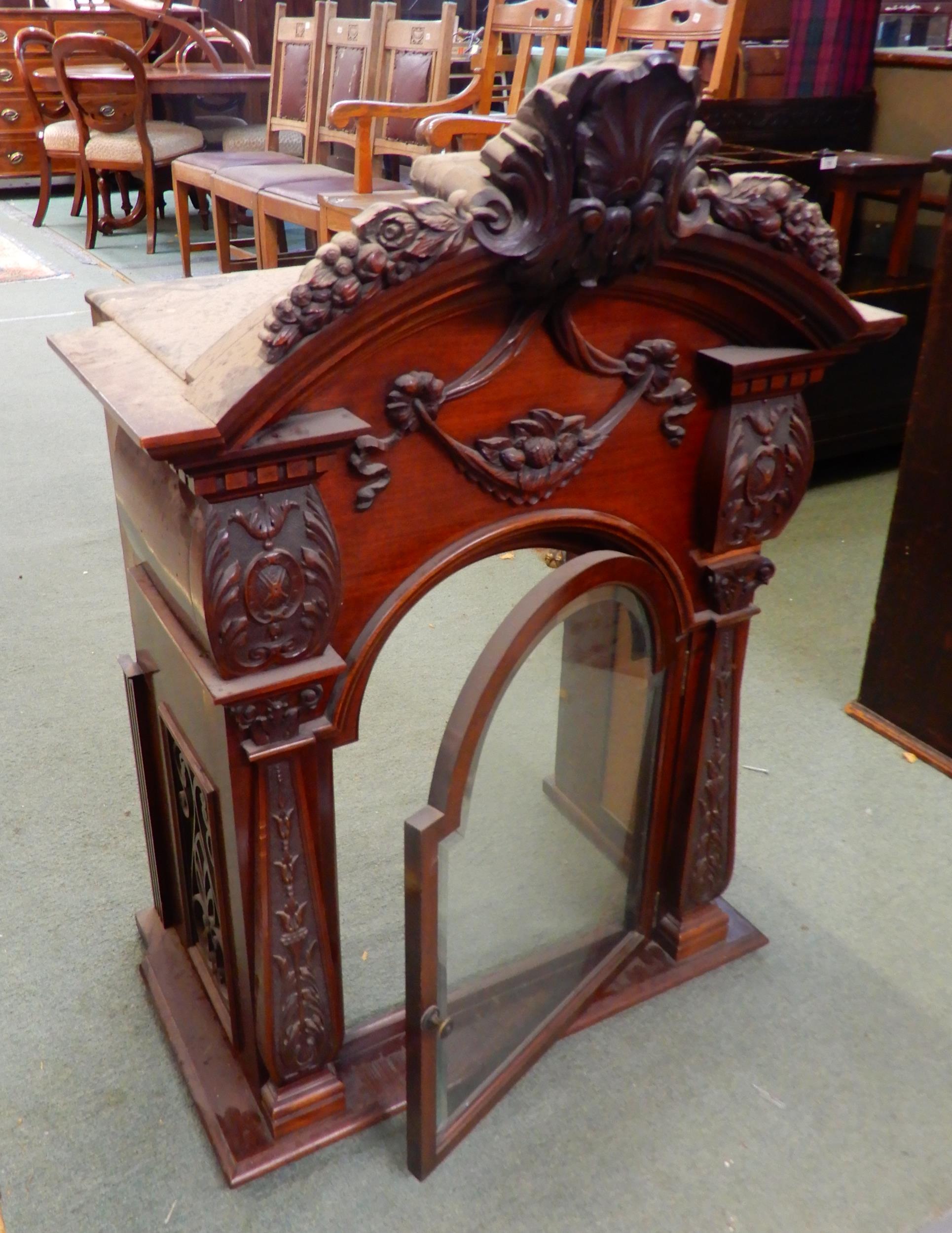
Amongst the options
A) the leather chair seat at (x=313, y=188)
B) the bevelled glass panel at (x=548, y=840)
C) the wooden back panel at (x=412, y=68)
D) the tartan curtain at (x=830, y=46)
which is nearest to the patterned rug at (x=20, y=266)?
the leather chair seat at (x=313, y=188)

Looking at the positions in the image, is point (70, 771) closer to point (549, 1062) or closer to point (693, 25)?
point (549, 1062)

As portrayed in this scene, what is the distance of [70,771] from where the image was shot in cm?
191

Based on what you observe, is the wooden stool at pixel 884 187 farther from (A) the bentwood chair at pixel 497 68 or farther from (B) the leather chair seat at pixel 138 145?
(B) the leather chair seat at pixel 138 145

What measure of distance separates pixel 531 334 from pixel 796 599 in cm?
165

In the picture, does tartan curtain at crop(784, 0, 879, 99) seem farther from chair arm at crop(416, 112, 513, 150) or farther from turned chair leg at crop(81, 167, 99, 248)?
turned chair leg at crop(81, 167, 99, 248)

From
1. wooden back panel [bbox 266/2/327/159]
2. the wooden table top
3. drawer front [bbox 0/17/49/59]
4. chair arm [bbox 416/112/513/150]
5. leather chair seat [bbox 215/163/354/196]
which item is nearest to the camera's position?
chair arm [bbox 416/112/513/150]

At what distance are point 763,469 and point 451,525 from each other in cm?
38

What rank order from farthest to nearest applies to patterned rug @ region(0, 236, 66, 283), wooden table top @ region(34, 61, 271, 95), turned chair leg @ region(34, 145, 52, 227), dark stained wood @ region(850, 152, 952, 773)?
turned chair leg @ region(34, 145, 52, 227) < wooden table top @ region(34, 61, 271, 95) < patterned rug @ region(0, 236, 66, 283) < dark stained wood @ region(850, 152, 952, 773)

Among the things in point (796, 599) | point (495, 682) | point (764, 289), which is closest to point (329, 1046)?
point (495, 682)

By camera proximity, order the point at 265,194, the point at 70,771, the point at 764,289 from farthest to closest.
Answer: the point at 265,194 < the point at 70,771 < the point at 764,289

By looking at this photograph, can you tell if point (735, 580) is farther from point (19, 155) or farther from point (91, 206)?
point (19, 155)

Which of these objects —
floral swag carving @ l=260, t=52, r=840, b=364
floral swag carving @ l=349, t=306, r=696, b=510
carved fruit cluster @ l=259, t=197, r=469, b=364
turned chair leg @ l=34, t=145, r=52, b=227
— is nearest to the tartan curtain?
floral swag carving @ l=349, t=306, r=696, b=510

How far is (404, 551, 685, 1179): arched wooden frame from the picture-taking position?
970 millimetres

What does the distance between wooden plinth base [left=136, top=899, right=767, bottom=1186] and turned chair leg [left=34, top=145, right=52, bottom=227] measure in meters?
5.35
